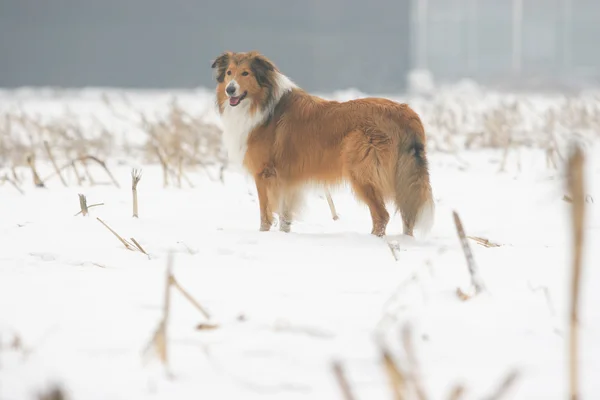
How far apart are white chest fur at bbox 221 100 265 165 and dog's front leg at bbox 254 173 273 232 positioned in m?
0.25

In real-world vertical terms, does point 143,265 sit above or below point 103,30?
below

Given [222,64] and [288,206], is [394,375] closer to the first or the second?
[288,206]

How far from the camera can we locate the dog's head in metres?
5.26

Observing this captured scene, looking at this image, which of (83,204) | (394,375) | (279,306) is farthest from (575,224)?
(83,204)

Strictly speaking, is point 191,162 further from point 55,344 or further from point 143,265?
point 55,344

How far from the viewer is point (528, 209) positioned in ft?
18.4

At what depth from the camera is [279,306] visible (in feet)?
9.04

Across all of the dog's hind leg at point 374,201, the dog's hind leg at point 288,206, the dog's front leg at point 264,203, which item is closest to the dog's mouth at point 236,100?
the dog's front leg at point 264,203

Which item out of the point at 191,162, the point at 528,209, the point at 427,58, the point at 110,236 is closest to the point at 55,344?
the point at 110,236

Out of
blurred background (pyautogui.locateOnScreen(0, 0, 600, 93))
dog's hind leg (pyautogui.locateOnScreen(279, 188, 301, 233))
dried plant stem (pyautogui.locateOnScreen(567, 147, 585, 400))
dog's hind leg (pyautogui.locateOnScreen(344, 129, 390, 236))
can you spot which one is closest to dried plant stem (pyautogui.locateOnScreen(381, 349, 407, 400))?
dried plant stem (pyautogui.locateOnScreen(567, 147, 585, 400))

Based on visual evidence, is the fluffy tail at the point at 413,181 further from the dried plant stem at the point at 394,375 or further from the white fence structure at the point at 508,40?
the white fence structure at the point at 508,40

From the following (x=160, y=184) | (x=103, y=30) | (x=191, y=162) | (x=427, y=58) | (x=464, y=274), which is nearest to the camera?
(x=464, y=274)

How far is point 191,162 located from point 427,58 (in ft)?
55.1

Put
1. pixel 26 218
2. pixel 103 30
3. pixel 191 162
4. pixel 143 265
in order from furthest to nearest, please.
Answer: pixel 103 30 < pixel 191 162 < pixel 26 218 < pixel 143 265
